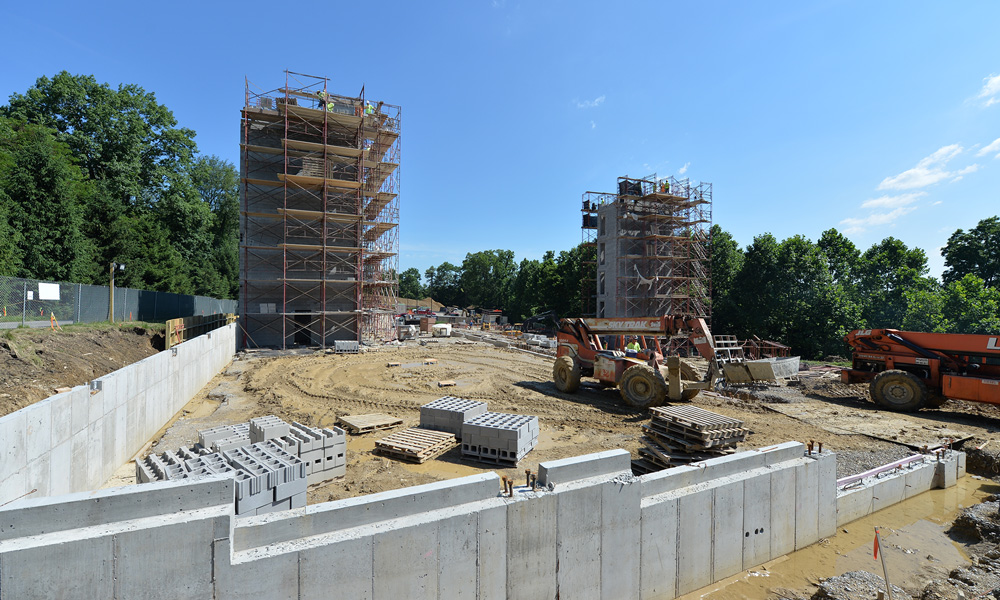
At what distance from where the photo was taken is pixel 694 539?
604 cm

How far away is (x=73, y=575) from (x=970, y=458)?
1564cm

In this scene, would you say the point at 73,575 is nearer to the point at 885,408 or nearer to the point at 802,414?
the point at 802,414

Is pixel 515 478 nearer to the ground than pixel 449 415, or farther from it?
nearer to the ground

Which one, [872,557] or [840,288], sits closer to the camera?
[872,557]

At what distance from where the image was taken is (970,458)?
33.0 feet

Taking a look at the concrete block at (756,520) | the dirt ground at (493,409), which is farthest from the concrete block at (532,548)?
the concrete block at (756,520)

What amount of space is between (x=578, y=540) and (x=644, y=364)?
8231 millimetres

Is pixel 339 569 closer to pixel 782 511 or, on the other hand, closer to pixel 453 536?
pixel 453 536

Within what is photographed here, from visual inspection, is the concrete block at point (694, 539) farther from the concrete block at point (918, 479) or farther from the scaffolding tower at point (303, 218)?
the scaffolding tower at point (303, 218)

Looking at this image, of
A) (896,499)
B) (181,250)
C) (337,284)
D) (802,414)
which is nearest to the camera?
(896,499)

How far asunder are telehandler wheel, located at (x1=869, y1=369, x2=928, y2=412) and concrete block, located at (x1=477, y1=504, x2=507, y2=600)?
15.6 metres

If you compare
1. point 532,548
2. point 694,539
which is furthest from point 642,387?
point 532,548

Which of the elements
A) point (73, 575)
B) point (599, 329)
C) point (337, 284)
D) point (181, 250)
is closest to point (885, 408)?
point (599, 329)

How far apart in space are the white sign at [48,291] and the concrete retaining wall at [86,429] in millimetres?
7530
